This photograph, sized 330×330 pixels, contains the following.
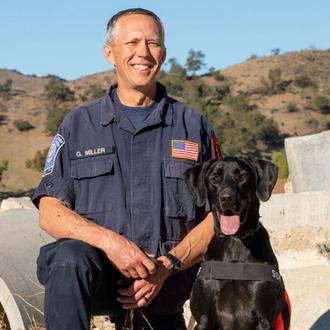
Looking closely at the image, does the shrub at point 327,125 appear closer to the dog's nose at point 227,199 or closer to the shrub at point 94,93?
the shrub at point 94,93

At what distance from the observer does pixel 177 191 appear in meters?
4.55

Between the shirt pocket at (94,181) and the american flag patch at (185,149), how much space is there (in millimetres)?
379

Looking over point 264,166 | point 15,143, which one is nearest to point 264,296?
point 264,166

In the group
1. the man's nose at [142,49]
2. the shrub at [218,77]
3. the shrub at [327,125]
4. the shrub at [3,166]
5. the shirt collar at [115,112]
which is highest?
the shrub at [218,77]

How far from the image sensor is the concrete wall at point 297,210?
33.8ft

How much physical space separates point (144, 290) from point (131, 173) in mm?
692

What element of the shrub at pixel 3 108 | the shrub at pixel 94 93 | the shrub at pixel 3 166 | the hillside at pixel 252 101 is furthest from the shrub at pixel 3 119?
the shrub at pixel 3 166

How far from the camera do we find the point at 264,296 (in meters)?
4.14

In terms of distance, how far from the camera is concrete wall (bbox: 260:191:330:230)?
10289 mm

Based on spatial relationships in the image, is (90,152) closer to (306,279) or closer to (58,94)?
(306,279)

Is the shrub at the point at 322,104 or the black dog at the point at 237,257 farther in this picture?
the shrub at the point at 322,104

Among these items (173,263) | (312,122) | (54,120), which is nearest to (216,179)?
(173,263)

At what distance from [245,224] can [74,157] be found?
104cm

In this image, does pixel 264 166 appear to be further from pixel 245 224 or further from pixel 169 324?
pixel 169 324
